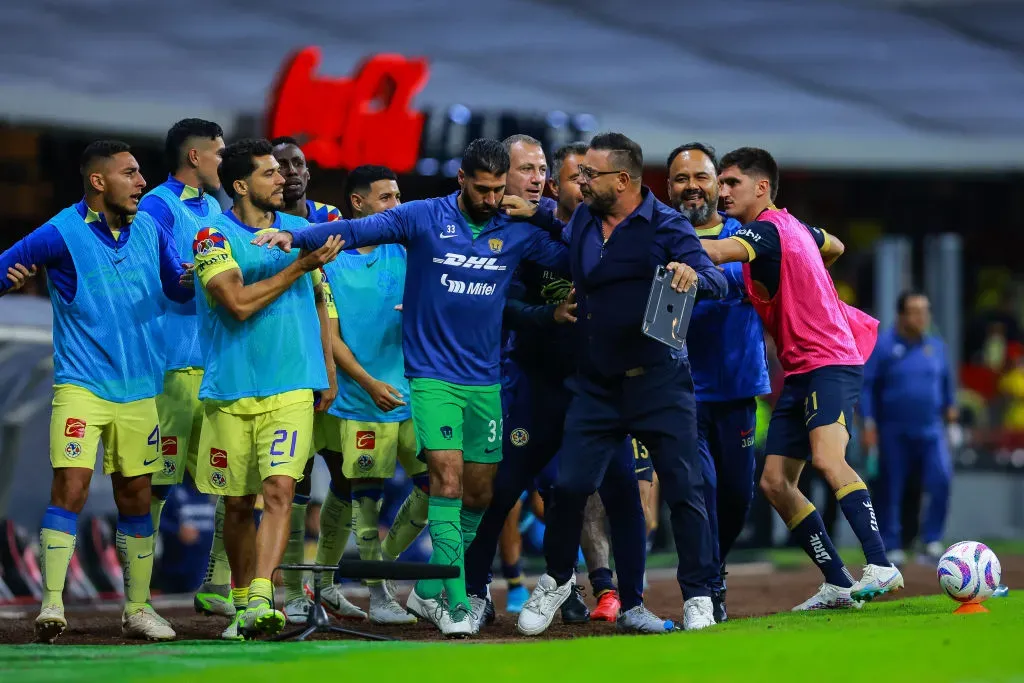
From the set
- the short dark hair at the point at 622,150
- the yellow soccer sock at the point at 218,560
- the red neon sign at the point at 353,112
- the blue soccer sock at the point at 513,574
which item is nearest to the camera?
the short dark hair at the point at 622,150

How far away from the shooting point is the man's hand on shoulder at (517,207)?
801cm

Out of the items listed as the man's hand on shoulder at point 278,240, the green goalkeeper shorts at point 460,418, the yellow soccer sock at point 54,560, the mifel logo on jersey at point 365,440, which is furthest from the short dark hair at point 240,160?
the yellow soccer sock at point 54,560

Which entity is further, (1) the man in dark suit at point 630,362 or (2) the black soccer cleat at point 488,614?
(2) the black soccer cleat at point 488,614

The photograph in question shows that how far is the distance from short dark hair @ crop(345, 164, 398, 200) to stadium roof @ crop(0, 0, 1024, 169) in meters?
11.2

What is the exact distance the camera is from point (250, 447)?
7.73m

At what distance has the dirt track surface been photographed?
26.3ft

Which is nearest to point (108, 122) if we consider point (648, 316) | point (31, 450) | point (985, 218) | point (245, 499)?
point (31, 450)

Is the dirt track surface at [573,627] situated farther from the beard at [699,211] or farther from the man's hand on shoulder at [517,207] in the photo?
the beard at [699,211]

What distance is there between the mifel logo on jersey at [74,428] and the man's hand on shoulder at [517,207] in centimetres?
240

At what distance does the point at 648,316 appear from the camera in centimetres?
712

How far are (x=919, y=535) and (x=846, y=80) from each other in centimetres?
956

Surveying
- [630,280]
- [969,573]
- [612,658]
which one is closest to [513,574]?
[630,280]

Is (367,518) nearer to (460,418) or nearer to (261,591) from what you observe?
(460,418)

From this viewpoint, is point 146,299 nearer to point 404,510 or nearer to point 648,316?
point 404,510
